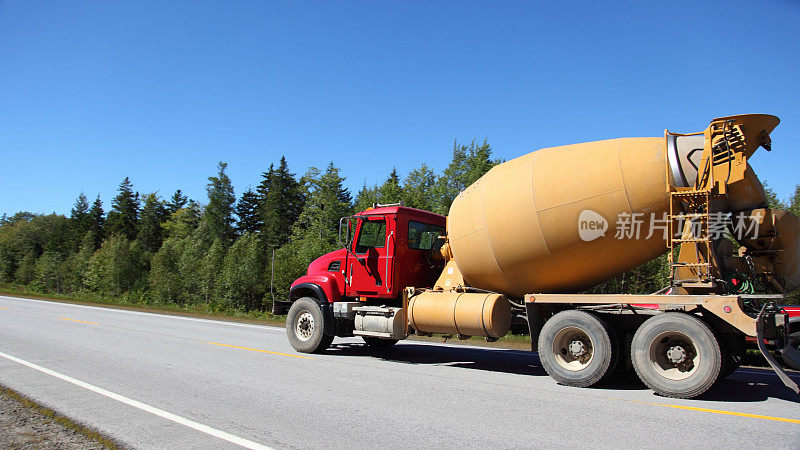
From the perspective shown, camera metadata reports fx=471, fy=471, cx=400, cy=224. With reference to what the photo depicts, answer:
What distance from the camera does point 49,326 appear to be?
49.0 ft

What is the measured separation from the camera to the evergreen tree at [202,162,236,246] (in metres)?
65.5

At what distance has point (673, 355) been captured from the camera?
631 centimetres

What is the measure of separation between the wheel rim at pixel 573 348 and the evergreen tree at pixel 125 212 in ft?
283

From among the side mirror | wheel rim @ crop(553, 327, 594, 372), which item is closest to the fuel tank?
wheel rim @ crop(553, 327, 594, 372)

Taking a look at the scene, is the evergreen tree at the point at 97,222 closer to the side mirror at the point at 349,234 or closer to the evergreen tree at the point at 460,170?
the evergreen tree at the point at 460,170

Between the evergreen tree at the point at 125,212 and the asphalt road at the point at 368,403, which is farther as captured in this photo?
the evergreen tree at the point at 125,212

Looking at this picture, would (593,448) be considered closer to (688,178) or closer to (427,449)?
(427,449)

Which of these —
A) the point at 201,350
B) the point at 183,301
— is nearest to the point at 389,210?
the point at 201,350

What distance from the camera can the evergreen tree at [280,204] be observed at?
59.7 metres

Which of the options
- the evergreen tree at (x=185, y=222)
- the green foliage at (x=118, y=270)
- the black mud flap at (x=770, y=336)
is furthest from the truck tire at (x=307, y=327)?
the evergreen tree at (x=185, y=222)

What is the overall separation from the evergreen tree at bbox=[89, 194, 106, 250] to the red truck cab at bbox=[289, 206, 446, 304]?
3477 inches

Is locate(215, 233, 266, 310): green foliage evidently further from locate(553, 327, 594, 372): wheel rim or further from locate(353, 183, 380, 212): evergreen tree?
locate(553, 327, 594, 372): wheel rim

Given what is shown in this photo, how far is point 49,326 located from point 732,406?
17.8m

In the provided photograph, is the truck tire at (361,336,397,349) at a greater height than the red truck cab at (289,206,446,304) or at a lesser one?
lesser
